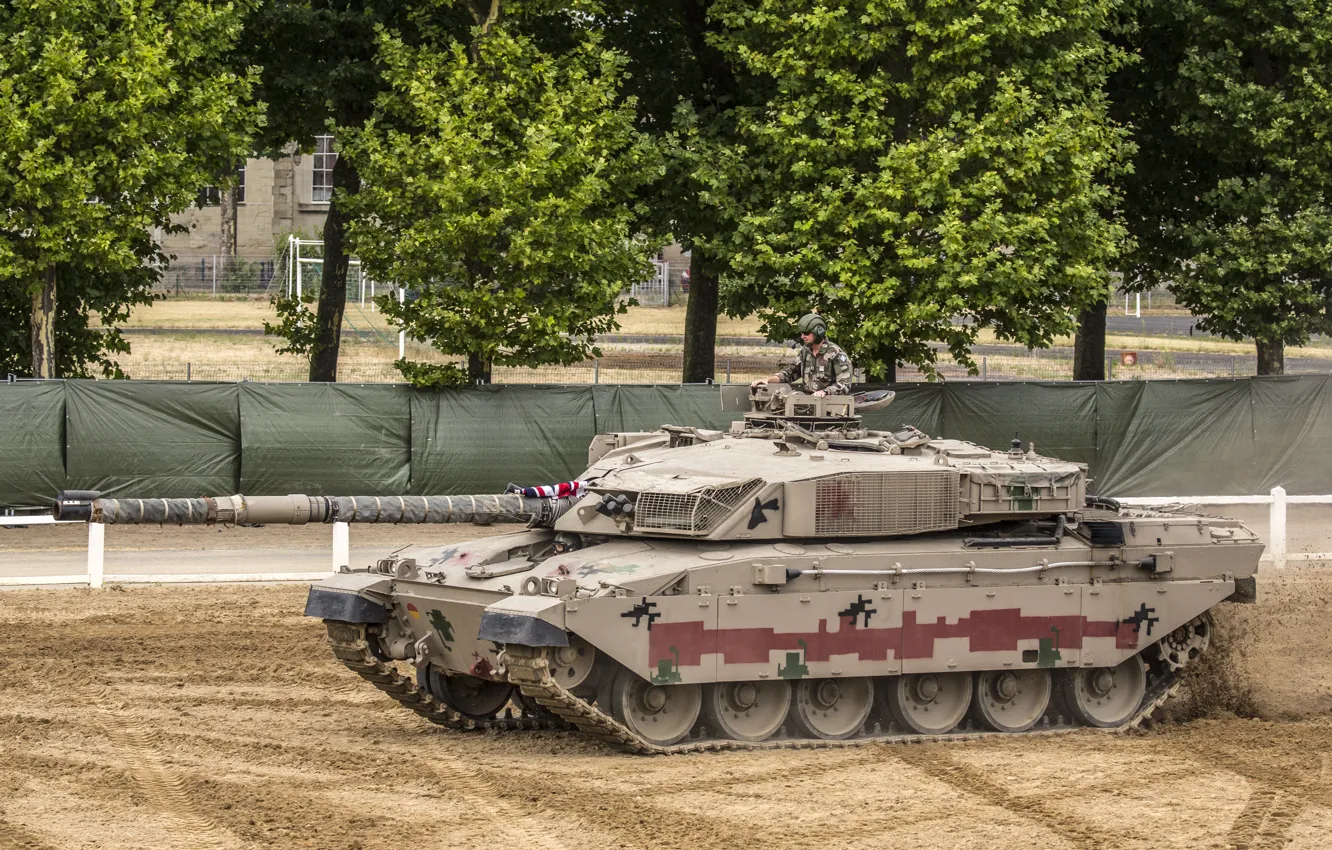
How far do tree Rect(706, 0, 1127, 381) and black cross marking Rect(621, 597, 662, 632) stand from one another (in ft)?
43.1

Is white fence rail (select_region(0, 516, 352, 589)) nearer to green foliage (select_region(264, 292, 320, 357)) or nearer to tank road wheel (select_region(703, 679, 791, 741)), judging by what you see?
tank road wheel (select_region(703, 679, 791, 741))

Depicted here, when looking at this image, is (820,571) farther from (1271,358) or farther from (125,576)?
(1271,358)

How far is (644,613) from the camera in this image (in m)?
13.4

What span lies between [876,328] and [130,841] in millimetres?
16741

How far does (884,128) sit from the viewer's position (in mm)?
26562

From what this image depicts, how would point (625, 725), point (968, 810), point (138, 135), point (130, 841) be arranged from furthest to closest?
1. point (138, 135)
2. point (625, 725)
3. point (968, 810)
4. point (130, 841)

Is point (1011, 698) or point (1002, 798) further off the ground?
point (1011, 698)

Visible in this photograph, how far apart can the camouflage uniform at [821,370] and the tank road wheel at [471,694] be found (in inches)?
155

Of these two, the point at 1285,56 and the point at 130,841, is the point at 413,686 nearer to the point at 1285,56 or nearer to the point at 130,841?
the point at 130,841

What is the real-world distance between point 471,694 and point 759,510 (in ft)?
10.2

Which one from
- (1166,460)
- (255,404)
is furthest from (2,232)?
(1166,460)

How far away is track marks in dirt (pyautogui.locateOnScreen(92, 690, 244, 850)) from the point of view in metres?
11.2

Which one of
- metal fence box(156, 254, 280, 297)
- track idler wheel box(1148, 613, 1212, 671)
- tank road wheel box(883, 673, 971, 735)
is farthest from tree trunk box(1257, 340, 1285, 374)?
metal fence box(156, 254, 280, 297)

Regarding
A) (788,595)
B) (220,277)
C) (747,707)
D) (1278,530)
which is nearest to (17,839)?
(747,707)
